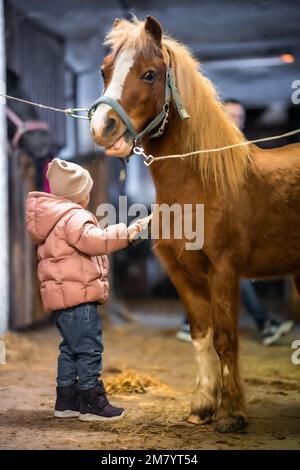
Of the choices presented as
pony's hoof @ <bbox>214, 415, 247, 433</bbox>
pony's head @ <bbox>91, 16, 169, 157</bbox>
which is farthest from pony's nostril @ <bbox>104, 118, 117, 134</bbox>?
pony's hoof @ <bbox>214, 415, 247, 433</bbox>

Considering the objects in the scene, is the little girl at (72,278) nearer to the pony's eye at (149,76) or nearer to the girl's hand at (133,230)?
the girl's hand at (133,230)

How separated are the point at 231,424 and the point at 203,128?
4.21ft

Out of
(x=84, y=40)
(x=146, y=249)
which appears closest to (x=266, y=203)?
(x=84, y=40)

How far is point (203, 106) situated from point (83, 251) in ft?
2.75

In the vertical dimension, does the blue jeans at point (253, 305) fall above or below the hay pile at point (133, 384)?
above

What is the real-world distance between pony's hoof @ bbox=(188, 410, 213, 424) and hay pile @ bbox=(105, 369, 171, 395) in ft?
2.36

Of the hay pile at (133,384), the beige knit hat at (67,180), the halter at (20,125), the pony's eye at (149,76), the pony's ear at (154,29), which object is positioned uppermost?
the halter at (20,125)

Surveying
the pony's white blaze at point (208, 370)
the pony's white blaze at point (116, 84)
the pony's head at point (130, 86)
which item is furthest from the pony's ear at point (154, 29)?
the pony's white blaze at point (208, 370)

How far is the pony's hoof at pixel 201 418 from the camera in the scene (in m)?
2.75

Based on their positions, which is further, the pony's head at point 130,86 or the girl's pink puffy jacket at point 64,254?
the girl's pink puffy jacket at point 64,254

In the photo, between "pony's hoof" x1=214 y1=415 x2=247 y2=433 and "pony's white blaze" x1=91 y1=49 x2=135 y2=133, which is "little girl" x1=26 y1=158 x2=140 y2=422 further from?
"pony's hoof" x1=214 y1=415 x2=247 y2=433

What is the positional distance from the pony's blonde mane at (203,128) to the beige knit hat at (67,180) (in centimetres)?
48

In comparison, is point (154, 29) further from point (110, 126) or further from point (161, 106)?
point (110, 126)

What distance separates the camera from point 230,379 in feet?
8.67
